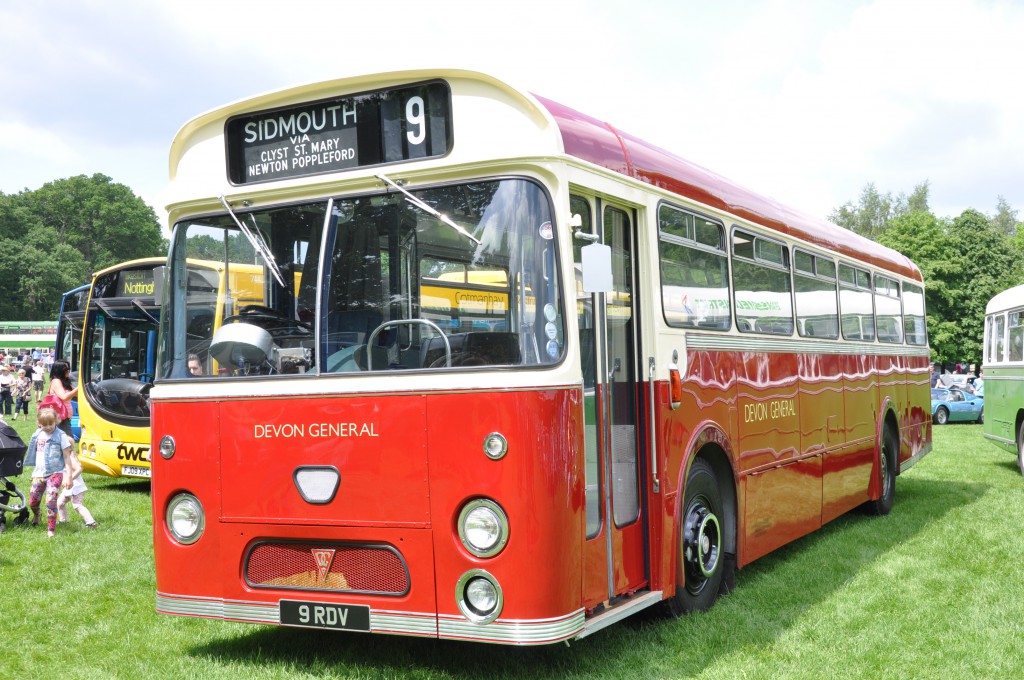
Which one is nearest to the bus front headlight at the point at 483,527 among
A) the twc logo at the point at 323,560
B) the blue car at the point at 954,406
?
the twc logo at the point at 323,560

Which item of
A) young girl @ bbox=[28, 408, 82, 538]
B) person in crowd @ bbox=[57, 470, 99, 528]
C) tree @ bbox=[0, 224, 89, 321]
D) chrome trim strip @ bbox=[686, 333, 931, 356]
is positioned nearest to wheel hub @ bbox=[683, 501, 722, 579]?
chrome trim strip @ bbox=[686, 333, 931, 356]

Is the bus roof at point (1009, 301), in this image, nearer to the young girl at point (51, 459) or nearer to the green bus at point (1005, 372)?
the green bus at point (1005, 372)

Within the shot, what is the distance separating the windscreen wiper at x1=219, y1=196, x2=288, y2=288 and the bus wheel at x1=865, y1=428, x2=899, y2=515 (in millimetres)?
8532

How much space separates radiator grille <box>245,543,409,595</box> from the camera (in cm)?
548

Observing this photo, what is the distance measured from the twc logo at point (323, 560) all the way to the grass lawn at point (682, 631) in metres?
0.65

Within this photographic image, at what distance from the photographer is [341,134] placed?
5785 millimetres

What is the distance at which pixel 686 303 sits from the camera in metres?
7.12

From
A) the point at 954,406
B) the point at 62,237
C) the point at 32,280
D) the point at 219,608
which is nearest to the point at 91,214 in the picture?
the point at 62,237

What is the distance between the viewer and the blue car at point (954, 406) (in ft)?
109

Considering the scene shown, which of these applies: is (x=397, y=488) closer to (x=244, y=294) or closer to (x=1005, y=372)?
(x=244, y=294)

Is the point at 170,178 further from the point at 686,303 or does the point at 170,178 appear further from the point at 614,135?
the point at 686,303

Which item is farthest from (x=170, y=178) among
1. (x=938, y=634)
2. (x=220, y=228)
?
(x=938, y=634)

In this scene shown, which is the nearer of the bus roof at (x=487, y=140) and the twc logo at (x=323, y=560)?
the bus roof at (x=487, y=140)

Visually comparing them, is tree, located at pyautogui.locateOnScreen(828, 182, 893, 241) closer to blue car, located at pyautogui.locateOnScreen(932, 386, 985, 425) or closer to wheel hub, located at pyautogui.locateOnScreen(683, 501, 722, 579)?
blue car, located at pyautogui.locateOnScreen(932, 386, 985, 425)
